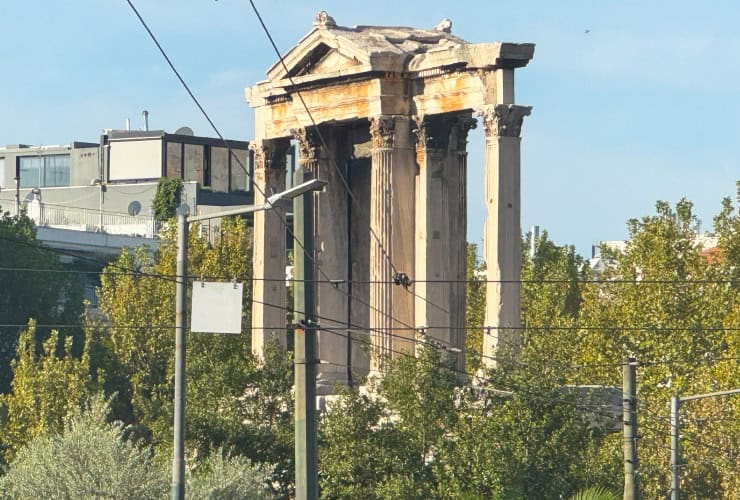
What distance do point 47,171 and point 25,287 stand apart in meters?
38.3

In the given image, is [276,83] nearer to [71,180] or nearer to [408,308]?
[408,308]

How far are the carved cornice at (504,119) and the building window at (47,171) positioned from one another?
266ft

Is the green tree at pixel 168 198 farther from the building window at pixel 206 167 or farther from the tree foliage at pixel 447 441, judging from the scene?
the tree foliage at pixel 447 441

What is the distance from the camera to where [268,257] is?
61.6m

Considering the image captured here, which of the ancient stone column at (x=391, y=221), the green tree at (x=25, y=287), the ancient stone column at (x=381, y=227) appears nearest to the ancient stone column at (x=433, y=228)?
the ancient stone column at (x=391, y=221)

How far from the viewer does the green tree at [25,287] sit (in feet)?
299

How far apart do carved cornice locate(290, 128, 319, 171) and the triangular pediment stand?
1.68 m

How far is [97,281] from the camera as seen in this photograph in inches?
4424

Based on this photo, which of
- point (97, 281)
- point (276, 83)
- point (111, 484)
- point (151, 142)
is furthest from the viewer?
point (151, 142)

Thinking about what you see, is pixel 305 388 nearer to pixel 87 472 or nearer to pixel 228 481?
pixel 228 481

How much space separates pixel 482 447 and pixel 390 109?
12.3m

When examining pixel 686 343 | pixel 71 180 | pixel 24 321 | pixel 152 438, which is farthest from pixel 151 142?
pixel 152 438

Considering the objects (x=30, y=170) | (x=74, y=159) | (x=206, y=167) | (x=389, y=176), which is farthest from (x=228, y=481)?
(x=30, y=170)

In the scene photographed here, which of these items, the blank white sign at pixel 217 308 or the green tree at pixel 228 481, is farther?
the green tree at pixel 228 481
